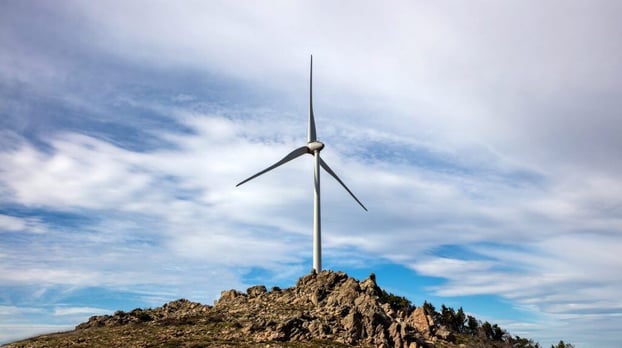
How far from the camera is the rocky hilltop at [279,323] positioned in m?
103

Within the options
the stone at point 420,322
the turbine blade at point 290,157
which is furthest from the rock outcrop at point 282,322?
the turbine blade at point 290,157

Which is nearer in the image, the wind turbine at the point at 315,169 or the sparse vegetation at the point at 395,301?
the wind turbine at the point at 315,169

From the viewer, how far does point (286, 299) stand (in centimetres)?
13062

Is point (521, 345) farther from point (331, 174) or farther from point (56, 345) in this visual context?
point (56, 345)

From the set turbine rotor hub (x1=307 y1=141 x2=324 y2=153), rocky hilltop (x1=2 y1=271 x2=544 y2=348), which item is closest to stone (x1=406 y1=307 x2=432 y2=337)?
rocky hilltop (x1=2 y1=271 x2=544 y2=348)

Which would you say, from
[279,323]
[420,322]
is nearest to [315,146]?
[420,322]

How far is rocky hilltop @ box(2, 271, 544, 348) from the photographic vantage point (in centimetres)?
10269

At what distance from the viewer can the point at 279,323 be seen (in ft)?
354

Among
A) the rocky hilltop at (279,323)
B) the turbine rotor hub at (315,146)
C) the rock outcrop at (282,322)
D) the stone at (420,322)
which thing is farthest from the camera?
the turbine rotor hub at (315,146)

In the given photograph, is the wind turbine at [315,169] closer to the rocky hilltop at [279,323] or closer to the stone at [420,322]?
the rocky hilltop at [279,323]

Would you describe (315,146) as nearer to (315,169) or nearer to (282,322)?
(315,169)

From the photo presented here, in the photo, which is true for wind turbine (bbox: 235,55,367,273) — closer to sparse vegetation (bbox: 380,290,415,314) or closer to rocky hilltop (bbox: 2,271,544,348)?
rocky hilltop (bbox: 2,271,544,348)

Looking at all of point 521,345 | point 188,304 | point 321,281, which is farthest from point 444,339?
point 188,304

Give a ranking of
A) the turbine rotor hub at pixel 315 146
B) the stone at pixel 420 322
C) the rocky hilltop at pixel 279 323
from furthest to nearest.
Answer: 1. the turbine rotor hub at pixel 315 146
2. the stone at pixel 420 322
3. the rocky hilltop at pixel 279 323
